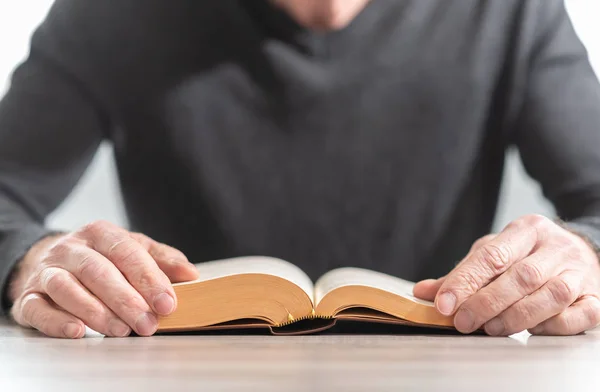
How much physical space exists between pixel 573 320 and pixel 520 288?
0.29 feet

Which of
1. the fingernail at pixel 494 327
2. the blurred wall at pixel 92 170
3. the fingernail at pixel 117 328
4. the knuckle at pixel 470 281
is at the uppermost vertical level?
the fingernail at pixel 117 328

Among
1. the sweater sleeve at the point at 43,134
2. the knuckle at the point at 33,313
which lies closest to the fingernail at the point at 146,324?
the knuckle at the point at 33,313

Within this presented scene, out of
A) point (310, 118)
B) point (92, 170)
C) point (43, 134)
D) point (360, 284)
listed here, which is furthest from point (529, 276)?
point (92, 170)

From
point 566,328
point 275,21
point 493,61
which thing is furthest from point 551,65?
point 566,328

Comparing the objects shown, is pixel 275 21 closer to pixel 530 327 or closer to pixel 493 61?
pixel 493 61

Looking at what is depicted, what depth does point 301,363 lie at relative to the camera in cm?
61

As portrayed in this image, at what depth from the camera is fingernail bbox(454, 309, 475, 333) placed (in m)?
0.79

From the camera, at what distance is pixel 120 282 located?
776mm

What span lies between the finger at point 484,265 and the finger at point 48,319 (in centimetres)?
41

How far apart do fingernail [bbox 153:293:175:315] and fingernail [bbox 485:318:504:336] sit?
1.18 feet

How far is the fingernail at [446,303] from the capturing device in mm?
779

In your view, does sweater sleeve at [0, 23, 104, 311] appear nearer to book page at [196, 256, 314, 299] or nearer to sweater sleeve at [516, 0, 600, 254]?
book page at [196, 256, 314, 299]

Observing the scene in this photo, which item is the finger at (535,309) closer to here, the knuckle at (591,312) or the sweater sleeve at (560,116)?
the knuckle at (591,312)

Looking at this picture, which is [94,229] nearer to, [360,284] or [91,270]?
[91,270]
